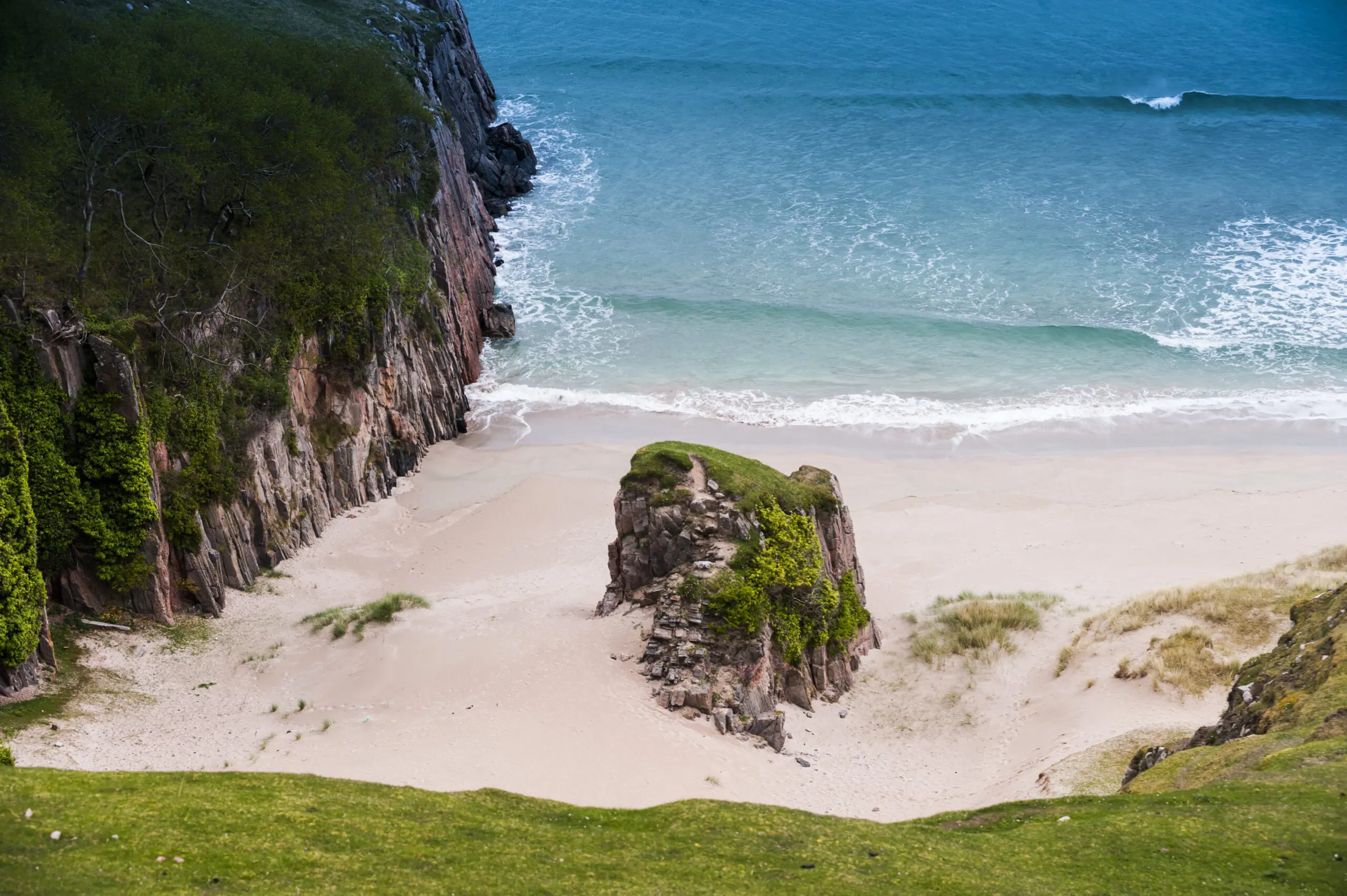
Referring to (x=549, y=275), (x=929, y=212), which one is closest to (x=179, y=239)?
(x=549, y=275)

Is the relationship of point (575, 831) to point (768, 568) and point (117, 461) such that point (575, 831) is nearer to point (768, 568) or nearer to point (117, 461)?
point (768, 568)

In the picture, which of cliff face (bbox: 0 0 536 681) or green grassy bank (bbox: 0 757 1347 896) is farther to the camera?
cliff face (bbox: 0 0 536 681)

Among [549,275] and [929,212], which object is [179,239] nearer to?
[549,275]

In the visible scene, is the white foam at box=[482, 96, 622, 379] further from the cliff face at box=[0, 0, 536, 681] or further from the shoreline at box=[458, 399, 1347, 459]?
the shoreline at box=[458, 399, 1347, 459]

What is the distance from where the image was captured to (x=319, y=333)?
33.8m

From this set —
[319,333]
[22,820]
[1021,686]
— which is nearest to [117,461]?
[319,333]

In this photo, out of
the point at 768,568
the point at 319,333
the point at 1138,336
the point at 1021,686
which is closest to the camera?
the point at 768,568

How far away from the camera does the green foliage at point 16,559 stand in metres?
21.3

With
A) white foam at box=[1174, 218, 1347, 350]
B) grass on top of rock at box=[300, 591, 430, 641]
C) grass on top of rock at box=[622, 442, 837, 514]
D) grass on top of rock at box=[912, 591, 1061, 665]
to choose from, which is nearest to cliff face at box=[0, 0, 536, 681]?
grass on top of rock at box=[300, 591, 430, 641]

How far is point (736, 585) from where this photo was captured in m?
24.6

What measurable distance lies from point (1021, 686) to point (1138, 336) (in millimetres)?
28711

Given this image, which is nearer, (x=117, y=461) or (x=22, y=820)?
(x=22, y=820)

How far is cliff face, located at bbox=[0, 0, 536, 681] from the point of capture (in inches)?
995

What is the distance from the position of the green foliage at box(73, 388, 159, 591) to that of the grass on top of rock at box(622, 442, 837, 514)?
11.7 metres
